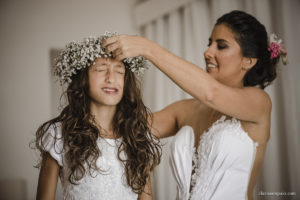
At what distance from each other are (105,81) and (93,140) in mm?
378

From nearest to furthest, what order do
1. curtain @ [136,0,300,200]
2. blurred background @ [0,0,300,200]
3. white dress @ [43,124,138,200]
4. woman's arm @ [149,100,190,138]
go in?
1. white dress @ [43,124,138,200]
2. woman's arm @ [149,100,190,138]
3. curtain @ [136,0,300,200]
4. blurred background @ [0,0,300,200]

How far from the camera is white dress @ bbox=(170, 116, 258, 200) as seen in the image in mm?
1796

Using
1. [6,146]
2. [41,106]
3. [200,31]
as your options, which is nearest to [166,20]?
[200,31]

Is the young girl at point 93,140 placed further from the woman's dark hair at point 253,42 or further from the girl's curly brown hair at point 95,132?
the woman's dark hair at point 253,42

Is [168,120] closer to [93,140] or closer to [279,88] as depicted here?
[93,140]

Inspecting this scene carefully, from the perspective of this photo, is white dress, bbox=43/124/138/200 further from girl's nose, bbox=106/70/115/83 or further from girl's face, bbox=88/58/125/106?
girl's nose, bbox=106/70/115/83

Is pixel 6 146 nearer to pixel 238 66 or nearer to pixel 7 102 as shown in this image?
pixel 7 102

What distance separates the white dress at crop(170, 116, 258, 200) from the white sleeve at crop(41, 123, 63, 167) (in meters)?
0.79

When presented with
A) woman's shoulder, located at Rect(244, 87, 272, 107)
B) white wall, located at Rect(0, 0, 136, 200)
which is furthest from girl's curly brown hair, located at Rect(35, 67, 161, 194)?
white wall, located at Rect(0, 0, 136, 200)

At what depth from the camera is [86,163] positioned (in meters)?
1.82

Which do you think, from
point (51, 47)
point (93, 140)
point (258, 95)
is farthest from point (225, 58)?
point (51, 47)

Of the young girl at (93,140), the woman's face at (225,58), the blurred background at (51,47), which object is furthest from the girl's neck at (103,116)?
the blurred background at (51,47)

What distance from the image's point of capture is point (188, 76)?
5.12ft

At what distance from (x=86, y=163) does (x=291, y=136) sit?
179 cm
